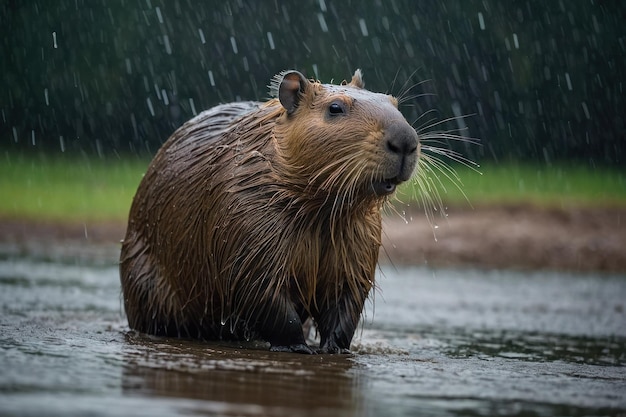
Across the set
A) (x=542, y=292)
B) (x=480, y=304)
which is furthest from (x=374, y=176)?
(x=542, y=292)

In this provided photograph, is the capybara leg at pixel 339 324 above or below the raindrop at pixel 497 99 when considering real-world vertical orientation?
below

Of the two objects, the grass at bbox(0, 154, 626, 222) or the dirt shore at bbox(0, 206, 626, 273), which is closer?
the dirt shore at bbox(0, 206, 626, 273)

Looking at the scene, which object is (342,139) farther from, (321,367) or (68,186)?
(68,186)

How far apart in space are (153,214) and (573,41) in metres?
16.7

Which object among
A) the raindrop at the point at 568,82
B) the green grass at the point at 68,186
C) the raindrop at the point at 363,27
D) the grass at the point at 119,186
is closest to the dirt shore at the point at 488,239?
the grass at the point at 119,186

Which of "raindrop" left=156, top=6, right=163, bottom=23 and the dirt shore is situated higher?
"raindrop" left=156, top=6, right=163, bottom=23

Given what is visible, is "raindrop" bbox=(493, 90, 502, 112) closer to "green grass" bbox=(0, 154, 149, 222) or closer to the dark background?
the dark background

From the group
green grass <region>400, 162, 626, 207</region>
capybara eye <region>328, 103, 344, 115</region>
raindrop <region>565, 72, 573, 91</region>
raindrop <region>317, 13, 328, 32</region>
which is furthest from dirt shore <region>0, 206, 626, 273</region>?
capybara eye <region>328, 103, 344, 115</region>

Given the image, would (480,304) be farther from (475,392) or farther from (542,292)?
(475,392)

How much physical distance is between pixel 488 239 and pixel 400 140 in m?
9.57

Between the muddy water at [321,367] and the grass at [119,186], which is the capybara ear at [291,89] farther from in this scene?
the grass at [119,186]

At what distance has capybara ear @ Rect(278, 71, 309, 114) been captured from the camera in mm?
5539

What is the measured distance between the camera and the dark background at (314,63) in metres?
21.1

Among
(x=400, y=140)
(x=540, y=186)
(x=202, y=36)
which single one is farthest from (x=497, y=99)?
(x=400, y=140)
